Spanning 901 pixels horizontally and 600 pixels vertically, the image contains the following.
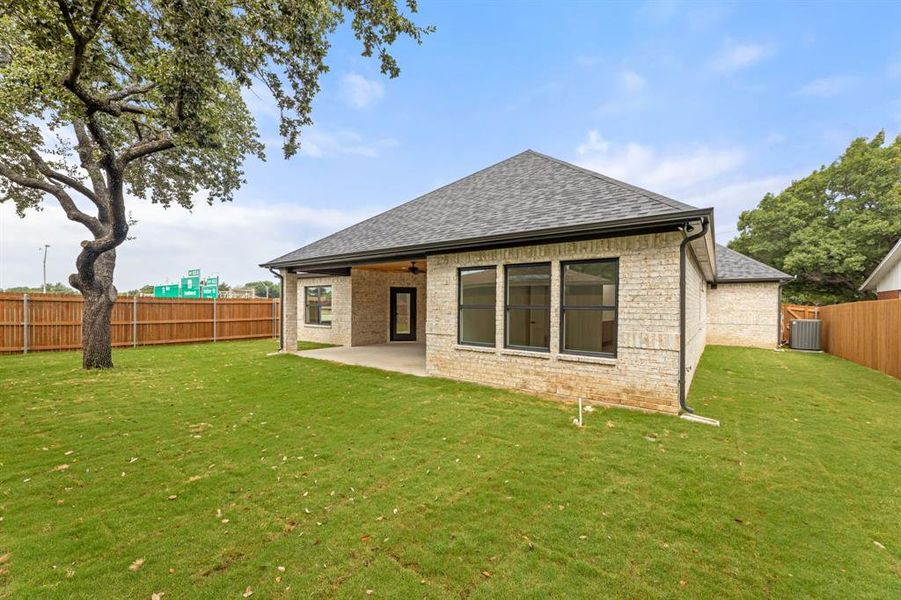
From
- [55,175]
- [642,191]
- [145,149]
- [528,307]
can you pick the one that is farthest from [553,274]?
[55,175]

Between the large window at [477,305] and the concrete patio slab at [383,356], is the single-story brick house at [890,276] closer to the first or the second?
the large window at [477,305]

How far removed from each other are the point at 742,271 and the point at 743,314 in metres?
1.80

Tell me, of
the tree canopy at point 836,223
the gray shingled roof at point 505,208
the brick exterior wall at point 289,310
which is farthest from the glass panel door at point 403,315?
the tree canopy at point 836,223

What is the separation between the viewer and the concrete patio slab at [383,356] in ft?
31.8

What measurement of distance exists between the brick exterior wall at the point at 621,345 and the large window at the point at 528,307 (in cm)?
16

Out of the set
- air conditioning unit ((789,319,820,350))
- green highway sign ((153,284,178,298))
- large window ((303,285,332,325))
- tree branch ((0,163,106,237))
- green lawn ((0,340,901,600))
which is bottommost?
green lawn ((0,340,901,600))

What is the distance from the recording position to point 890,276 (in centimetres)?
1514

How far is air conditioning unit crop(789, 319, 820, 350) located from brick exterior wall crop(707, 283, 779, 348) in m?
0.67

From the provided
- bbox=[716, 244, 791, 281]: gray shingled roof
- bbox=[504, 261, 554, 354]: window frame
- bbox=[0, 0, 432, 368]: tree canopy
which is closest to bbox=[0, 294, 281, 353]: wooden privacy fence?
bbox=[0, 0, 432, 368]: tree canopy

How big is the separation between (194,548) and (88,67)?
268 inches

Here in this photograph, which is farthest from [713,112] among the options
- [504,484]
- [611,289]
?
[504,484]

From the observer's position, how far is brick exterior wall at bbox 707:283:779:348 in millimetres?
14773

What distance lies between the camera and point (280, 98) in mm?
6215

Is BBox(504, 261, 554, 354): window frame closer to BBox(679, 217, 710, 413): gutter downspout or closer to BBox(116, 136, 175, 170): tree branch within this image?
BBox(679, 217, 710, 413): gutter downspout
